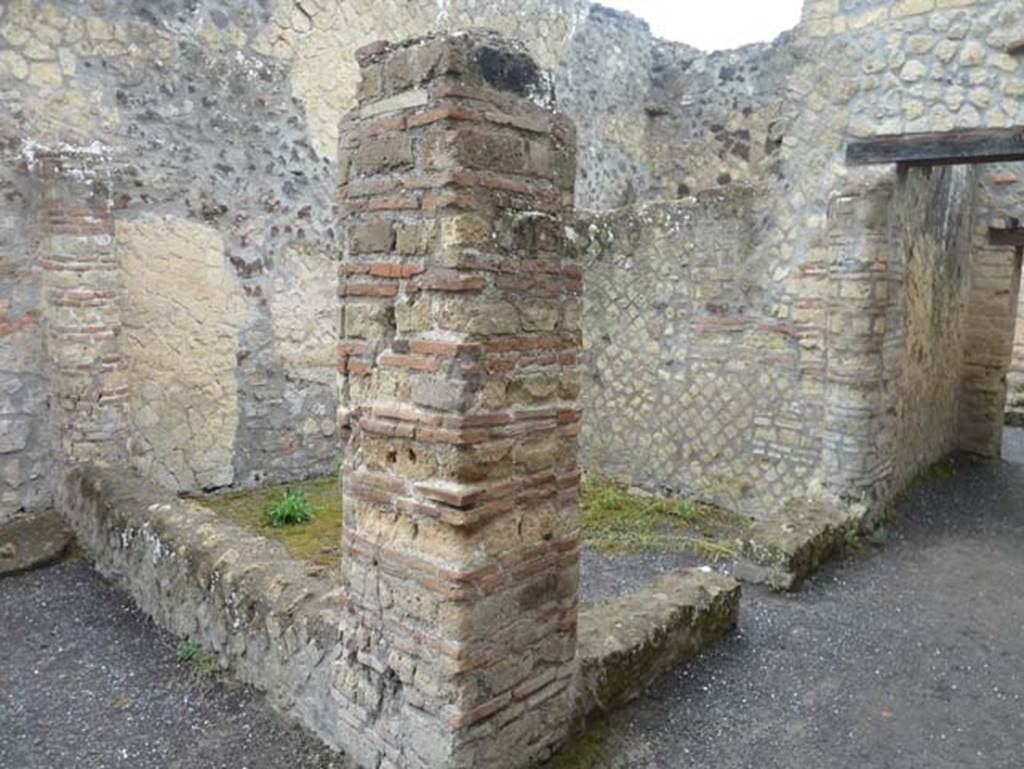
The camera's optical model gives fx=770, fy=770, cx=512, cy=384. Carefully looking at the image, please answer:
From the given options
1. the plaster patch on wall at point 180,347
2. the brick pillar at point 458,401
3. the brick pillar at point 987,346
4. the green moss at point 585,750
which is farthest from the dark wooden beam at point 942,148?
the plaster patch on wall at point 180,347

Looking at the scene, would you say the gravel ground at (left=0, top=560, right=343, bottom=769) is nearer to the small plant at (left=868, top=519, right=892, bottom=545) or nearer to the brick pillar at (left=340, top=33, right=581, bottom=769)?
the brick pillar at (left=340, top=33, right=581, bottom=769)

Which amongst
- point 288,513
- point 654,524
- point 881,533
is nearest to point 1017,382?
point 881,533

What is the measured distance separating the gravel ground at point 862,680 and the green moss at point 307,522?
8.20 feet

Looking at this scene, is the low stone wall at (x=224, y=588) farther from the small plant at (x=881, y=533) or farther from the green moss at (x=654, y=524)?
the small plant at (x=881, y=533)

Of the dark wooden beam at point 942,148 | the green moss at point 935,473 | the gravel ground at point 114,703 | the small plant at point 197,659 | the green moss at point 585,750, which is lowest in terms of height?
the gravel ground at point 114,703

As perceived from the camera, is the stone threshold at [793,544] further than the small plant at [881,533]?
No

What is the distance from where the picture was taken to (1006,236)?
7.68m

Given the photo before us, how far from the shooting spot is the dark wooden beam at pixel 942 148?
4781 millimetres

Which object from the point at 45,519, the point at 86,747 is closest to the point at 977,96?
the point at 86,747

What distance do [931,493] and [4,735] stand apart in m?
6.68

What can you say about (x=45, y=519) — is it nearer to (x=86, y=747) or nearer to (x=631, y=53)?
(x=86, y=747)

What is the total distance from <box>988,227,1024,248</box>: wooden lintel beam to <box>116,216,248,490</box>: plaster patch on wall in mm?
7226

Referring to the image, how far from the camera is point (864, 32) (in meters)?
5.30

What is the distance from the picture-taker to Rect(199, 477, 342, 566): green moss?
17.0 ft
